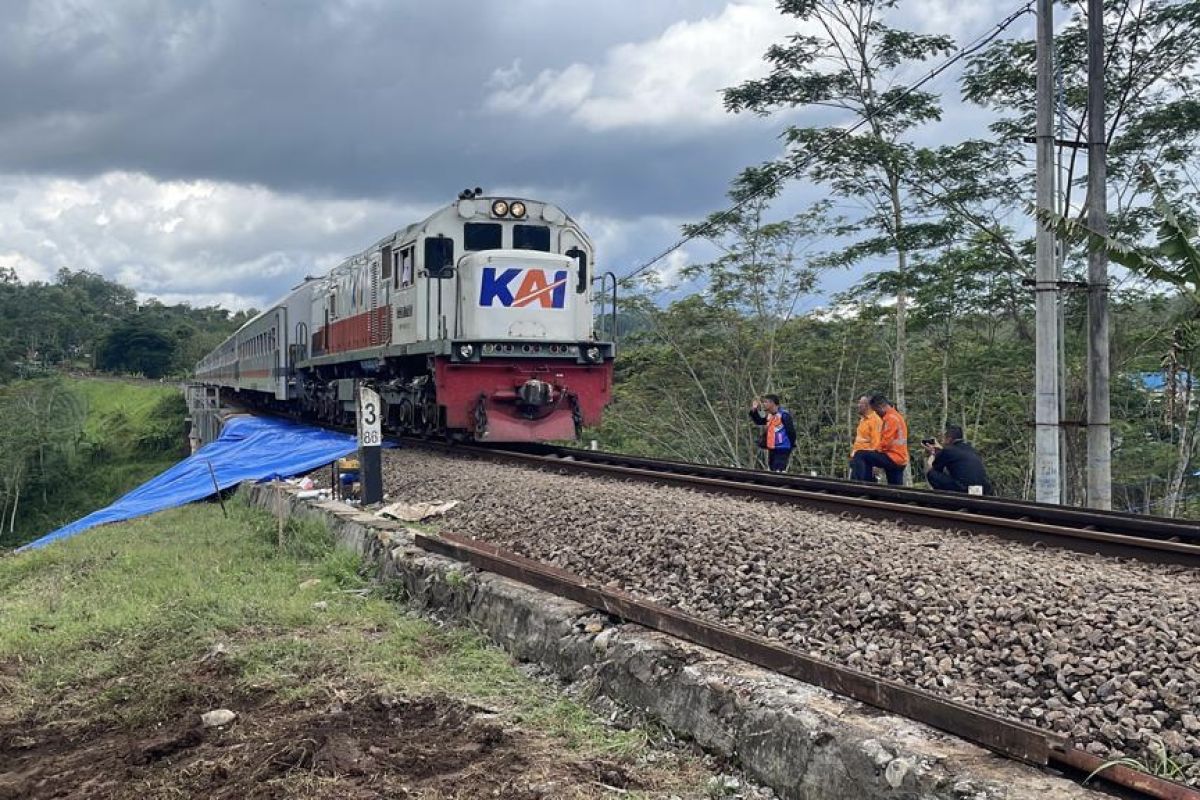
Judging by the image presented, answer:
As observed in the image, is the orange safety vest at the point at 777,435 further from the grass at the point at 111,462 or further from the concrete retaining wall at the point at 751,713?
the grass at the point at 111,462

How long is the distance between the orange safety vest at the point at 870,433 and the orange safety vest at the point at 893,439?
0.05 meters

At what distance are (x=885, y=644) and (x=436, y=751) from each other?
6.55 feet

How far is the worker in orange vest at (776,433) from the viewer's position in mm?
12613

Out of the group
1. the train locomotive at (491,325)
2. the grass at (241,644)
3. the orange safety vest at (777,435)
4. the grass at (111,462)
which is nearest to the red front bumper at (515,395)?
the train locomotive at (491,325)

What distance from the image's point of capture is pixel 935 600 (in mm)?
4363

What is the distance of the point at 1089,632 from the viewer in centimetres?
380

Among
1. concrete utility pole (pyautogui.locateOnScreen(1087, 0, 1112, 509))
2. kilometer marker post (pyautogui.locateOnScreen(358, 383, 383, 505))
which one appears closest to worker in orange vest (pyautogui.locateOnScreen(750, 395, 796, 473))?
concrete utility pole (pyautogui.locateOnScreen(1087, 0, 1112, 509))

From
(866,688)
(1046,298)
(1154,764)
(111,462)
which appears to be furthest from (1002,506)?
(111,462)

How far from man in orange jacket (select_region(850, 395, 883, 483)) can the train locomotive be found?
13.4ft

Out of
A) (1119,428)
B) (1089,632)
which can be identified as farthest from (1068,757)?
(1119,428)

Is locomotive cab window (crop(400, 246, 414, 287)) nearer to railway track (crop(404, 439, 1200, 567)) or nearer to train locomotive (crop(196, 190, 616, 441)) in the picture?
train locomotive (crop(196, 190, 616, 441))

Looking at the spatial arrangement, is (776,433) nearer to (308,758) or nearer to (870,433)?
(870,433)

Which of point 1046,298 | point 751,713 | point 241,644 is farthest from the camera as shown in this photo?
point 1046,298

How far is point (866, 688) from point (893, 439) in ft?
26.3
